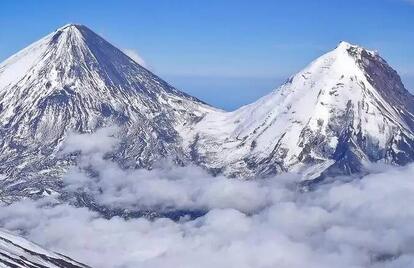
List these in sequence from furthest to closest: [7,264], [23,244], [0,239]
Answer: [23,244] → [0,239] → [7,264]

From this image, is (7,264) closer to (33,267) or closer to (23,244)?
(33,267)

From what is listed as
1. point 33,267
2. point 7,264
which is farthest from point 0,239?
point 7,264

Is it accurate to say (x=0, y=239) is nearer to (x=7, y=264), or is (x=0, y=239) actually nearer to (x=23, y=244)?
(x=23, y=244)

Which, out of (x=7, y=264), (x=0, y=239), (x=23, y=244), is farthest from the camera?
(x=23, y=244)

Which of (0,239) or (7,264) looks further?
(0,239)

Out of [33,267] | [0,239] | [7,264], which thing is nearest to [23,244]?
[0,239]

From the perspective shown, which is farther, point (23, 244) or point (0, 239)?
point (23, 244)

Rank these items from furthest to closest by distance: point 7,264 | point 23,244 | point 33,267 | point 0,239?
point 23,244 → point 0,239 → point 33,267 → point 7,264
